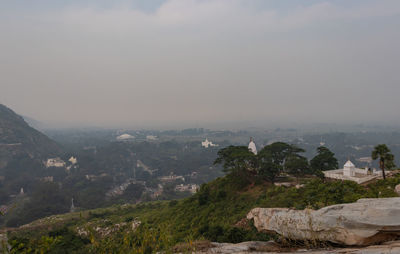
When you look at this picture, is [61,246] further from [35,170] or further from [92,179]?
[35,170]

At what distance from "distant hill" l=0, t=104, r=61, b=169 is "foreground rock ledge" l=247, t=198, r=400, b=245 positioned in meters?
120

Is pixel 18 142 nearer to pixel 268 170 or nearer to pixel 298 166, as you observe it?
pixel 268 170

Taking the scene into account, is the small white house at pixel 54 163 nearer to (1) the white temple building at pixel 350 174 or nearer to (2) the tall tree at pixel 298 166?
(2) the tall tree at pixel 298 166

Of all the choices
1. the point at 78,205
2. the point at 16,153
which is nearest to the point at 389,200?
the point at 78,205

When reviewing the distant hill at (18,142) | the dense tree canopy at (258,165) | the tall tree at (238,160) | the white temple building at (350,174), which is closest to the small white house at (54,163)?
the distant hill at (18,142)

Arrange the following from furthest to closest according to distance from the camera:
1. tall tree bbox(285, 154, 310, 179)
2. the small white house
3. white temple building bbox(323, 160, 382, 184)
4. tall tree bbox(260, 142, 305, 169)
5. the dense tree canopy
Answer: the small white house → tall tree bbox(260, 142, 305, 169) → tall tree bbox(285, 154, 310, 179) → the dense tree canopy → white temple building bbox(323, 160, 382, 184)

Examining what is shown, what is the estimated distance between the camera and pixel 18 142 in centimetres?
10606

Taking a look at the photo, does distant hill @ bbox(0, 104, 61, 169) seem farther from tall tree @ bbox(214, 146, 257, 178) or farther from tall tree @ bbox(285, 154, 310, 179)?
tall tree @ bbox(285, 154, 310, 179)

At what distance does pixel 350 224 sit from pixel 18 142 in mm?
136852

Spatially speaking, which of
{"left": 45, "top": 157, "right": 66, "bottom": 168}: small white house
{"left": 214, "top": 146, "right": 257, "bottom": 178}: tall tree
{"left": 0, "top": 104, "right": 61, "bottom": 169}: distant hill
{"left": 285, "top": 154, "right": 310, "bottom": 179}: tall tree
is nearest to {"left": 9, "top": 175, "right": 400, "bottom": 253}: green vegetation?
{"left": 214, "top": 146, "right": 257, "bottom": 178}: tall tree

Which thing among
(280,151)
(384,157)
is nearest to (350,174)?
(384,157)

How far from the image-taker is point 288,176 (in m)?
24.6

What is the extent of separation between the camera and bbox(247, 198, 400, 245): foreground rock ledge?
159 inches

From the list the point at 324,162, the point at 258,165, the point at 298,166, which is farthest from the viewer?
the point at 324,162
